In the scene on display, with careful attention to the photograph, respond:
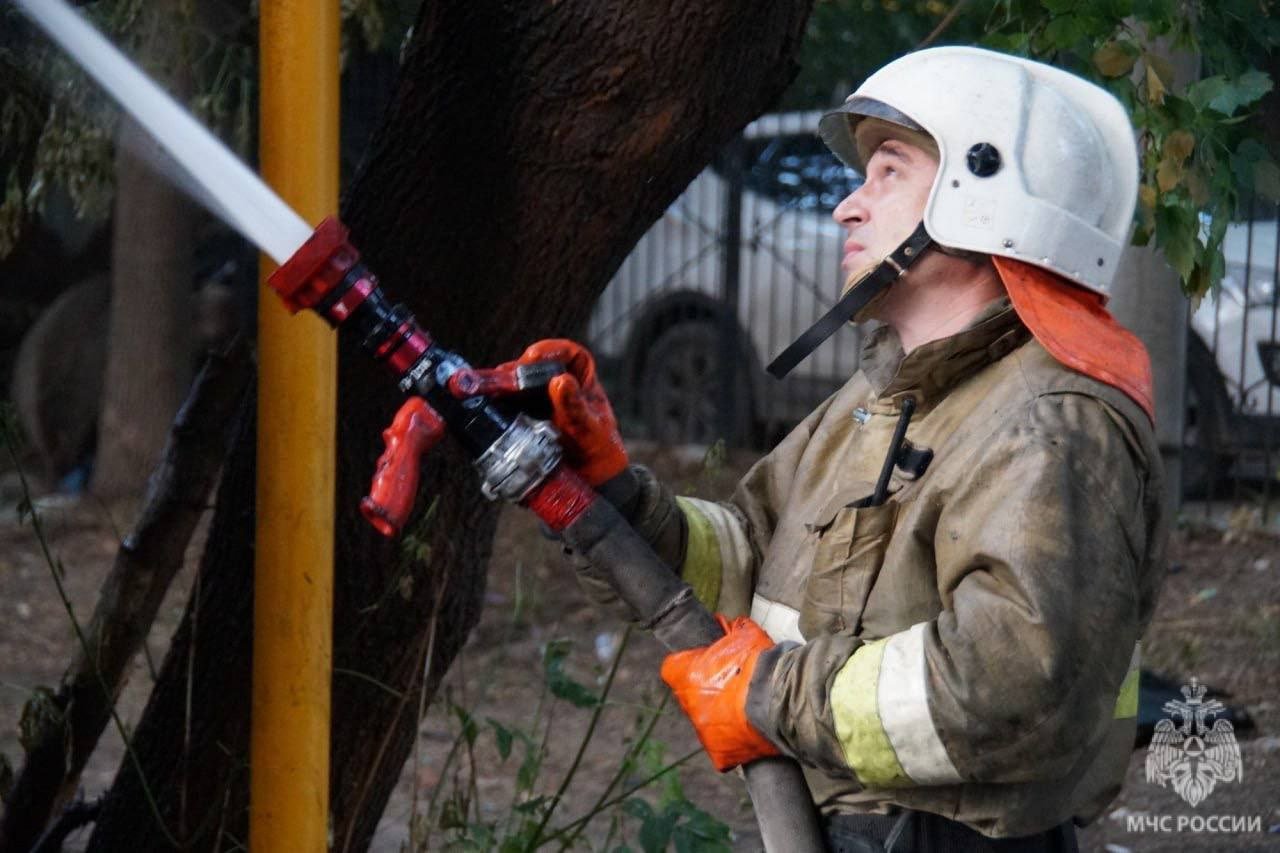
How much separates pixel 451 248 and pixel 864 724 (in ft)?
4.65

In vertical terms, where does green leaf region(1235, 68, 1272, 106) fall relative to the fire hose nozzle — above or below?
below

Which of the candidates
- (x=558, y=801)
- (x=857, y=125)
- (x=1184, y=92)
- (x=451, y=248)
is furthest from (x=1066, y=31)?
(x=558, y=801)

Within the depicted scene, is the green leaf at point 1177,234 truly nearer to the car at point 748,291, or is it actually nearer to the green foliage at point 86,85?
the green foliage at point 86,85

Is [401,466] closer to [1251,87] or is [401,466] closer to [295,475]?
[295,475]

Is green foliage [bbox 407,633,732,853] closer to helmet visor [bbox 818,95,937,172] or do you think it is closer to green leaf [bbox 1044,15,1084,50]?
helmet visor [bbox 818,95,937,172]

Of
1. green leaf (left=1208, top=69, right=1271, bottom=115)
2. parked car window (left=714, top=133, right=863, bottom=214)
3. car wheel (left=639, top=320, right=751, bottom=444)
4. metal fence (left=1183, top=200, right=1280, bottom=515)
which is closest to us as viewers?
green leaf (left=1208, top=69, right=1271, bottom=115)

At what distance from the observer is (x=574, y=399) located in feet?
7.22

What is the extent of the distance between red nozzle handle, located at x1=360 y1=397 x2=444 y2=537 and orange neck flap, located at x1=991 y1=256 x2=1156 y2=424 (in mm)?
762

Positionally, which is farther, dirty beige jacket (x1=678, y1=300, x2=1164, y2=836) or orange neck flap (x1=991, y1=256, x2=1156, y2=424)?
orange neck flap (x1=991, y1=256, x2=1156, y2=424)

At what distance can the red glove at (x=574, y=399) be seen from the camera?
215 centimetres

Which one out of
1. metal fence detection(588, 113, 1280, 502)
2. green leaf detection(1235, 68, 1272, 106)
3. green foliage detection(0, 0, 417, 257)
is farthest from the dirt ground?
green leaf detection(1235, 68, 1272, 106)

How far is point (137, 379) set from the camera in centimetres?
878

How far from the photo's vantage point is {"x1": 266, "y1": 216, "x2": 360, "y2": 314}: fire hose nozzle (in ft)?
6.93

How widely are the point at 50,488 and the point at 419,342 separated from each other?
8023 mm
